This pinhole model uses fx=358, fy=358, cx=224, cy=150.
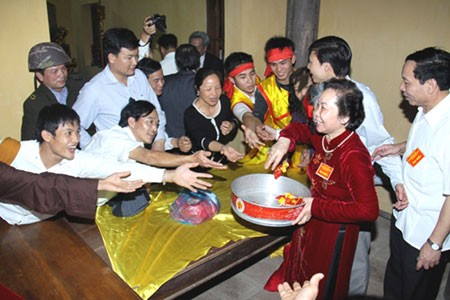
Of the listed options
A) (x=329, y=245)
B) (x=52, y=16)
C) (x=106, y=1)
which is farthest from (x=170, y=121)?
(x=52, y=16)

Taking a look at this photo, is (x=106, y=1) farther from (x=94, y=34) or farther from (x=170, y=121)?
(x=170, y=121)

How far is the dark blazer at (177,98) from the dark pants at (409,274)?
1.99 m

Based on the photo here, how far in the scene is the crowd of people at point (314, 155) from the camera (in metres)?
1.80

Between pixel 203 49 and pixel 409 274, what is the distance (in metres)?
3.22

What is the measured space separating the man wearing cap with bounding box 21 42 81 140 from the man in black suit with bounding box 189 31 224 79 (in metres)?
1.87

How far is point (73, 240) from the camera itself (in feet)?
6.31

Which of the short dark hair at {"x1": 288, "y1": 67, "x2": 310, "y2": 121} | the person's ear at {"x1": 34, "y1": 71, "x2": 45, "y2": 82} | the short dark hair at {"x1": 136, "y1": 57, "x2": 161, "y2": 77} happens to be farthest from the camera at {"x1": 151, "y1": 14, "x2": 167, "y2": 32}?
the short dark hair at {"x1": 288, "y1": 67, "x2": 310, "y2": 121}

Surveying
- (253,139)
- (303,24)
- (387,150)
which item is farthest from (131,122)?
(303,24)

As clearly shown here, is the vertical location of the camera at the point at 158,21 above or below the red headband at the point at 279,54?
above

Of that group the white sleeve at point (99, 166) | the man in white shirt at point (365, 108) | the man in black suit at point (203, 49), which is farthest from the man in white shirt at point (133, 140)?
the man in black suit at point (203, 49)

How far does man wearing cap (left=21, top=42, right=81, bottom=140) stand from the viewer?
8.13 feet

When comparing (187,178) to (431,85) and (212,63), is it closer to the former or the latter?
(431,85)

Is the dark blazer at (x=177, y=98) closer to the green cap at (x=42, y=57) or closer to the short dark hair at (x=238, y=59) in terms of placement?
the short dark hair at (x=238, y=59)

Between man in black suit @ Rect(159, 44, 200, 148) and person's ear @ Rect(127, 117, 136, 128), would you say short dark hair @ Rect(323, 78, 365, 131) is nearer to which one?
person's ear @ Rect(127, 117, 136, 128)
